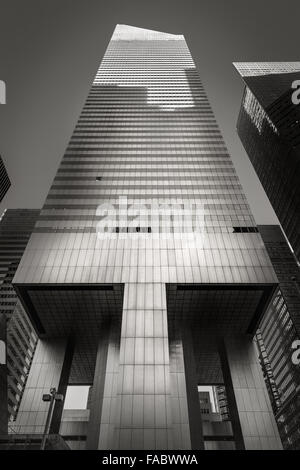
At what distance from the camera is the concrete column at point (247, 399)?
27.3 metres

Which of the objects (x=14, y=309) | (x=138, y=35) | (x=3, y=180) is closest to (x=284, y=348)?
(x=14, y=309)

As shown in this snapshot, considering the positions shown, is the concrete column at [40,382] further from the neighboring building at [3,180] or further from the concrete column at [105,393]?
the neighboring building at [3,180]

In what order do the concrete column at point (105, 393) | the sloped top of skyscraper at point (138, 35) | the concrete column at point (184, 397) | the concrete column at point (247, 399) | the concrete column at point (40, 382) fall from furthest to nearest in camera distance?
1. the sloped top of skyscraper at point (138, 35)
2. the concrete column at point (40, 382)
3. the concrete column at point (247, 399)
4. the concrete column at point (184, 397)
5. the concrete column at point (105, 393)

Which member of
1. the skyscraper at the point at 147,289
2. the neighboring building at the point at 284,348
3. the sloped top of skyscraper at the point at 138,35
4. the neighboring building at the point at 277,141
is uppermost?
the sloped top of skyscraper at the point at 138,35

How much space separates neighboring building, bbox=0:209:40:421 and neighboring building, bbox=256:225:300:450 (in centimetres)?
6596

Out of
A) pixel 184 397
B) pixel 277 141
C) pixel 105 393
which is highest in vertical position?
pixel 277 141

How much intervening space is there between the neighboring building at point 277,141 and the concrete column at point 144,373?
5770cm

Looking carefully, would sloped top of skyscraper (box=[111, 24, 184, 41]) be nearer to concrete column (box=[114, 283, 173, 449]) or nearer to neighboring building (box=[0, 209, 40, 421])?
neighboring building (box=[0, 209, 40, 421])

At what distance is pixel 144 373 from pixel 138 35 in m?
119

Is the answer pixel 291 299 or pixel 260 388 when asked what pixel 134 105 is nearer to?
pixel 260 388

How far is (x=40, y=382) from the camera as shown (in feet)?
106

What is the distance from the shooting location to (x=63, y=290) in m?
31.9

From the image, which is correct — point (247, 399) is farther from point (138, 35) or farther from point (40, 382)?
point (138, 35)

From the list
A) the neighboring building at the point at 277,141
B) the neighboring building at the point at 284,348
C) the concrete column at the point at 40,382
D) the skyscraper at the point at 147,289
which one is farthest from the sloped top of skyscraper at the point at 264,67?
the concrete column at the point at 40,382
